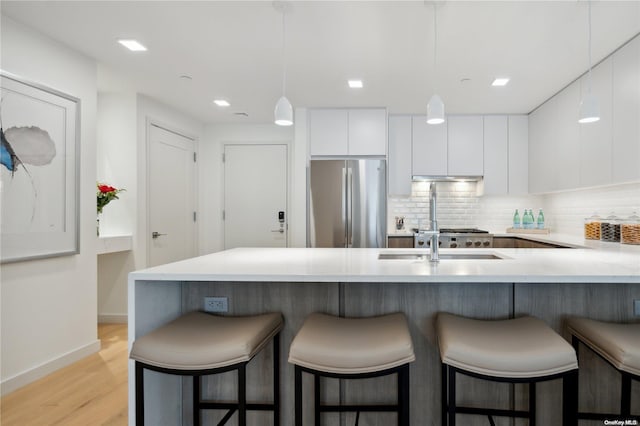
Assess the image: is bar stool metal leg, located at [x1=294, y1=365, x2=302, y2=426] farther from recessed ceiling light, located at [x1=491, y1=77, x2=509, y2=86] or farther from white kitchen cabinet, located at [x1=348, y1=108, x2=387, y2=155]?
white kitchen cabinet, located at [x1=348, y1=108, x2=387, y2=155]

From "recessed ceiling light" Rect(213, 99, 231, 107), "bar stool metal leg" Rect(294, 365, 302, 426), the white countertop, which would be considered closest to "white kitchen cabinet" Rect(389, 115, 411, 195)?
"recessed ceiling light" Rect(213, 99, 231, 107)

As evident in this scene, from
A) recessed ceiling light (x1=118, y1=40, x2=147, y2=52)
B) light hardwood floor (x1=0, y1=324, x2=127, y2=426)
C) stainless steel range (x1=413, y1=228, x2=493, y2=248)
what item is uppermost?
recessed ceiling light (x1=118, y1=40, x2=147, y2=52)

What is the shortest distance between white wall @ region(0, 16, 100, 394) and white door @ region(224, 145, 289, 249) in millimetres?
2322

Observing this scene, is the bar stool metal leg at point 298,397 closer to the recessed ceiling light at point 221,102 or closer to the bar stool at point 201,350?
the bar stool at point 201,350

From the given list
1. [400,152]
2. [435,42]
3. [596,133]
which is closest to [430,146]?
[400,152]

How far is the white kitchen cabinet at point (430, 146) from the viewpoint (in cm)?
478

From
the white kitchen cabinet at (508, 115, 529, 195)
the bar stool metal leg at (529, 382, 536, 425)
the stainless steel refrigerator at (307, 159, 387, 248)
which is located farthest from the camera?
the white kitchen cabinet at (508, 115, 529, 195)

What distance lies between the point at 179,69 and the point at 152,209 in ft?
5.46

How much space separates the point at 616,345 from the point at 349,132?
354cm

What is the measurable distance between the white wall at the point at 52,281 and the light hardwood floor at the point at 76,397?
0.41 feet

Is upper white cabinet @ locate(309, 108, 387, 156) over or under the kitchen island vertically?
over

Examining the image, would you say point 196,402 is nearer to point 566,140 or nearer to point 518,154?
point 566,140

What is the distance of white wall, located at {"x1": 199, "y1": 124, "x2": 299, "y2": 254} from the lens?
5352 mm

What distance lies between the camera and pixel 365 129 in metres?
4.49
